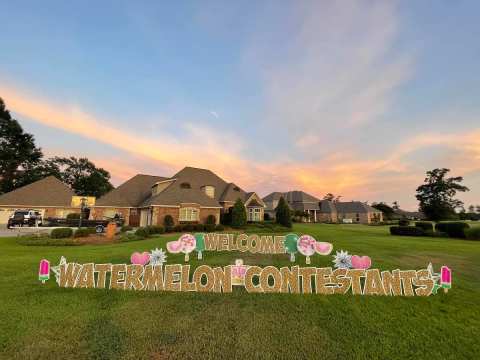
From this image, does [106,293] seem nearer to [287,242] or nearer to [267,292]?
[267,292]

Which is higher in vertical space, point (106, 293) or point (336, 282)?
point (336, 282)

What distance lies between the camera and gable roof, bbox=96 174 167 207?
3281 centimetres

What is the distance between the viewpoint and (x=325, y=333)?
4.52 metres

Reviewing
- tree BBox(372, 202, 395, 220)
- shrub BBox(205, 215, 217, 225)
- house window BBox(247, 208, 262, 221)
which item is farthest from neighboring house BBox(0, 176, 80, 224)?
tree BBox(372, 202, 395, 220)

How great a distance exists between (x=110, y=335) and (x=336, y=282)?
235 inches

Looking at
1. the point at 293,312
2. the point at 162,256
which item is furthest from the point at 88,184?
the point at 293,312

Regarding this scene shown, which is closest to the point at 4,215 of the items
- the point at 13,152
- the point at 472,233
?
the point at 13,152

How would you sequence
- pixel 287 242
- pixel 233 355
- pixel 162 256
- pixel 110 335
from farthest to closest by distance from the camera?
pixel 287 242 < pixel 162 256 < pixel 110 335 < pixel 233 355

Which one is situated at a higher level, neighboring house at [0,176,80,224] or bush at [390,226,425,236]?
neighboring house at [0,176,80,224]

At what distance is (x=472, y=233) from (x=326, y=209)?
48951 millimetres

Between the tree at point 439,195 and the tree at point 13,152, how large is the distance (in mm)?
93897

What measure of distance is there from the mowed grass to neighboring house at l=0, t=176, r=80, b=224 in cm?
3334

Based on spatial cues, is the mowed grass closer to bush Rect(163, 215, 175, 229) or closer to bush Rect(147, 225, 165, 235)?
bush Rect(147, 225, 165, 235)

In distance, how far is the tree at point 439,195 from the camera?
49000 millimetres
